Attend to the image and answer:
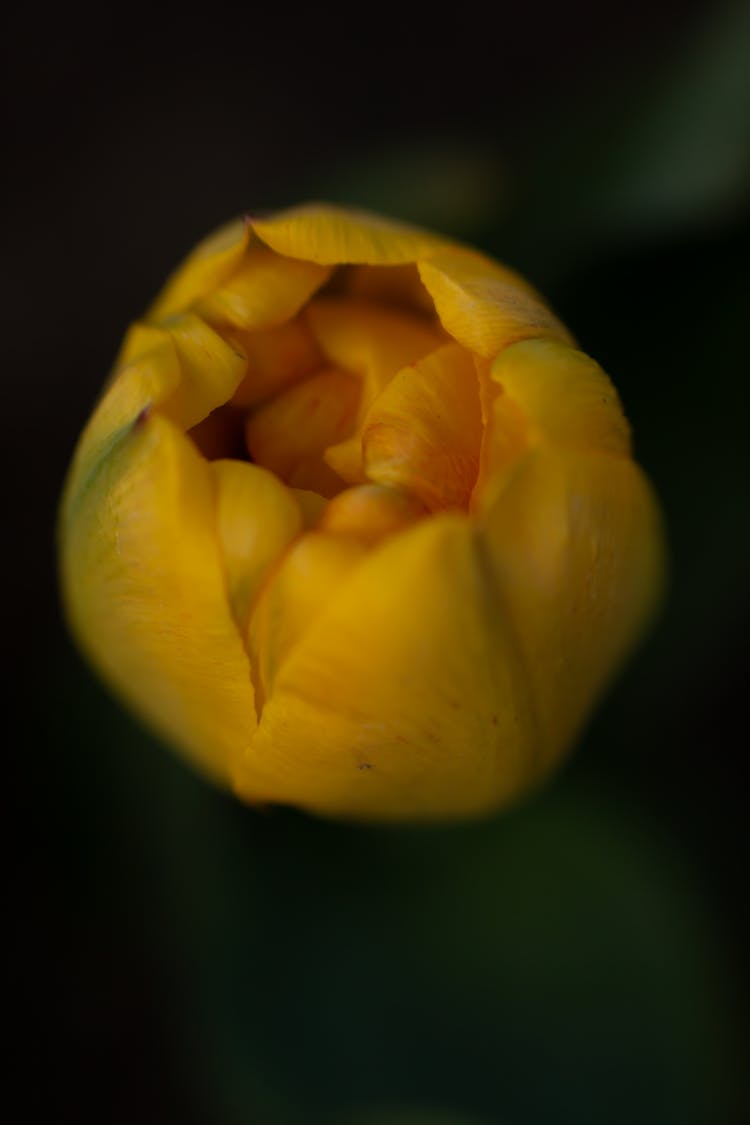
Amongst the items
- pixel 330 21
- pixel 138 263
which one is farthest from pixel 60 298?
pixel 330 21

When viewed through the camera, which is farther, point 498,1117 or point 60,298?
point 60,298

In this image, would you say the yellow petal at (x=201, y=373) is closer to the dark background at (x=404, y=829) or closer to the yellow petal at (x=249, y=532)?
the yellow petal at (x=249, y=532)

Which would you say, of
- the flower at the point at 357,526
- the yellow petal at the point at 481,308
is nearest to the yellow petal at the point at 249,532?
the flower at the point at 357,526

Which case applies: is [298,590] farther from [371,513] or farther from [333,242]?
[333,242]

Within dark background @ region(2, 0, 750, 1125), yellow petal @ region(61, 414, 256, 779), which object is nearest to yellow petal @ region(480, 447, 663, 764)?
yellow petal @ region(61, 414, 256, 779)

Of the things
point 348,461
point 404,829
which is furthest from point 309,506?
point 404,829

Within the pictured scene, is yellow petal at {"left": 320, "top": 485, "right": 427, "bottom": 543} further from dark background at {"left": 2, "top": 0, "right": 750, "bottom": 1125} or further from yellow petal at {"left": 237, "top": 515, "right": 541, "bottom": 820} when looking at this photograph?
dark background at {"left": 2, "top": 0, "right": 750, "bottom": 1125}

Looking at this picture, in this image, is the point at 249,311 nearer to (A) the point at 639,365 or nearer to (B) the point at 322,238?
(B) the point at 322,238
